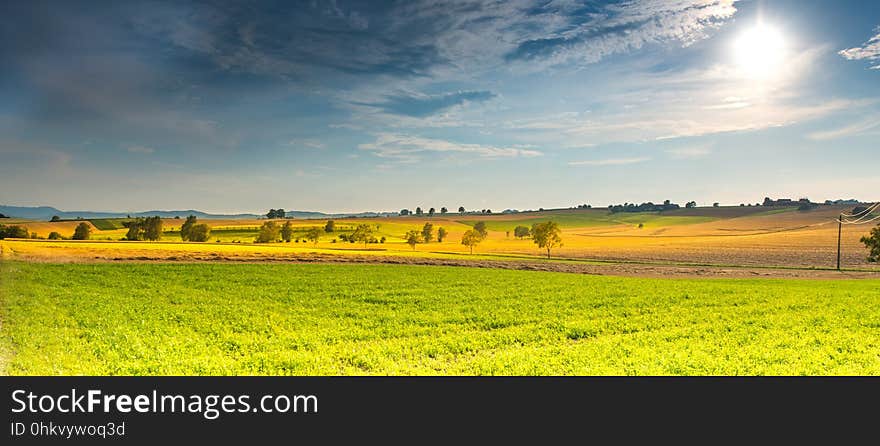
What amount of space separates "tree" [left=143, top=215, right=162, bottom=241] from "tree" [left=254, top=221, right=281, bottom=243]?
1214 centimetres

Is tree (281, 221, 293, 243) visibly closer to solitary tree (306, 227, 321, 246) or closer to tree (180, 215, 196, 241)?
solitary tree (306, 227, 321, 246)

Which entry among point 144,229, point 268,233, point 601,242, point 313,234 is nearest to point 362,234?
point 313,234

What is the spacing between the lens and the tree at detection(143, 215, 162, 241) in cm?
4695

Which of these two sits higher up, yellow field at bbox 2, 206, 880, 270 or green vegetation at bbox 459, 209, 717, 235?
green vegetation at bbox 459, 209, 717, 235

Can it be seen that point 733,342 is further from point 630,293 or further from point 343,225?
point 343,225

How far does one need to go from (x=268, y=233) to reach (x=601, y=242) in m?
52.2

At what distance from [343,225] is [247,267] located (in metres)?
42.8

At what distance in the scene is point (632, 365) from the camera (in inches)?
348

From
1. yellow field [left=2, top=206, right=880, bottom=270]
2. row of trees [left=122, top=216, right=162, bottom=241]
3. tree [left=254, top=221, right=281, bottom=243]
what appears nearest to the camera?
yellow field [left=2, top=206, right=880, bottom=270]

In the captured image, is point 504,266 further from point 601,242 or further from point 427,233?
point 601,242

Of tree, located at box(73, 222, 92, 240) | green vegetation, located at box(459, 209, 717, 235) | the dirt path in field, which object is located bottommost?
the dirt path in field

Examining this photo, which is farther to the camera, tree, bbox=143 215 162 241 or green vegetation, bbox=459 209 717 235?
green vegetation, bbox=459 209 717 235

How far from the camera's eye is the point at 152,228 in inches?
1900

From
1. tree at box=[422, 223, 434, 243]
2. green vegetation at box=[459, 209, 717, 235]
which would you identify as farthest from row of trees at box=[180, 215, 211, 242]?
green vegetation at box=[459, 209, 717, 235]
